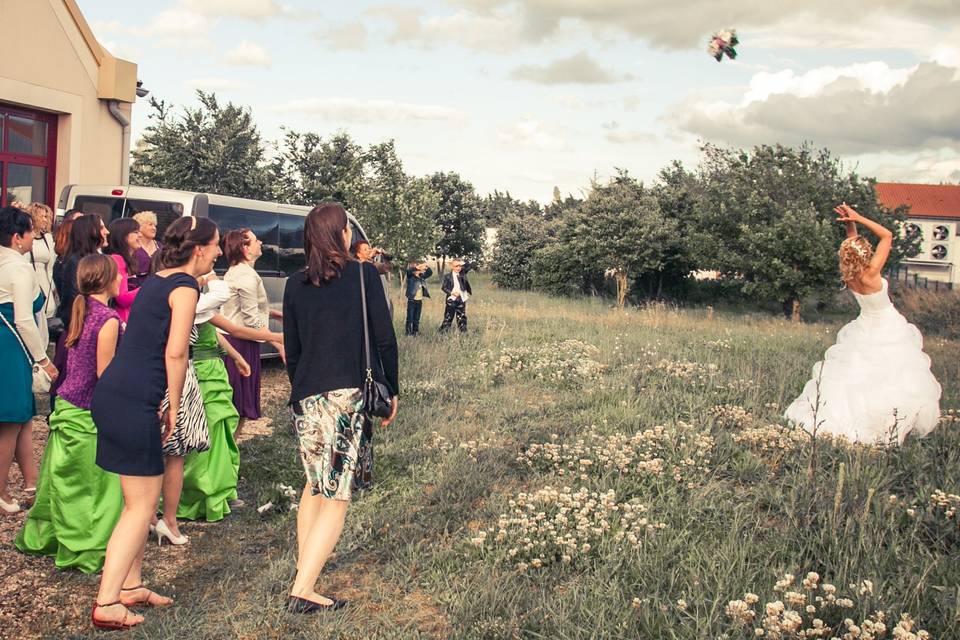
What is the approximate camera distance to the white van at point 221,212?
9461 millimetres

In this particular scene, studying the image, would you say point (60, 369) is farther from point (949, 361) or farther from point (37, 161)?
→ point (949, 361)

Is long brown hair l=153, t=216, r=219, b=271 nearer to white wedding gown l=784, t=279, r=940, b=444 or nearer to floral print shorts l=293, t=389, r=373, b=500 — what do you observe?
floral print shorts l=293, t=389, r=373, b=500

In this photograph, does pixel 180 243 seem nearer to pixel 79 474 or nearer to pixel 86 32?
pixel 79 474

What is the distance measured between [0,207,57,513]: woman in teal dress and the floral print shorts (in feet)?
7.76

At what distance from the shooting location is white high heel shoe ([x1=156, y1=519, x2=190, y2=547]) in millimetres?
4875

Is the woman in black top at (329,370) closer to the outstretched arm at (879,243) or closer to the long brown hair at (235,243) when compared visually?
the long brown hair at (235,243)

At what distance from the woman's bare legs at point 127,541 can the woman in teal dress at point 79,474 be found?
81 cm

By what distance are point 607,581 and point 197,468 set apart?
2885 millimetres

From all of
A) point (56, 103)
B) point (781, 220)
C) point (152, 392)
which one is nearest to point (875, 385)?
point (152, 392)

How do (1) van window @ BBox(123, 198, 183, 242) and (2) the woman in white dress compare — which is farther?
(1) van window @ BBox(123, 198, 183, 242)

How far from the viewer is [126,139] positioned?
14.3 m

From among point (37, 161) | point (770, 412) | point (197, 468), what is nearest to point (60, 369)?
point (197, 468)

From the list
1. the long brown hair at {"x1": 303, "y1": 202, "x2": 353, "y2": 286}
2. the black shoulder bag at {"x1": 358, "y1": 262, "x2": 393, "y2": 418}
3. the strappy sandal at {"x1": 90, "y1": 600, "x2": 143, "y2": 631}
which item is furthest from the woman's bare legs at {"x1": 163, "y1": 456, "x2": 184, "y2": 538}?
the long brown hair at {"x1": 303, "y1": 202, "x2": 353, "y2": 286}

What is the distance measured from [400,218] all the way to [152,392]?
94.7 ft
